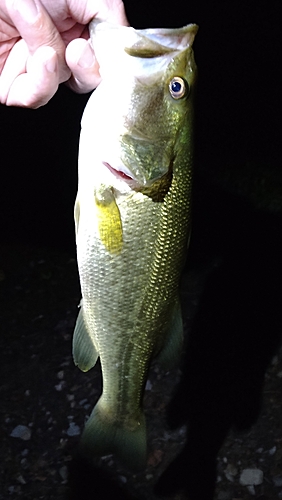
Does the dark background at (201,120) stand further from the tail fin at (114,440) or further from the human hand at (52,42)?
the human hand at (52,42)

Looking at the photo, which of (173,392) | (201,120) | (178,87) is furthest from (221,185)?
(178,87)

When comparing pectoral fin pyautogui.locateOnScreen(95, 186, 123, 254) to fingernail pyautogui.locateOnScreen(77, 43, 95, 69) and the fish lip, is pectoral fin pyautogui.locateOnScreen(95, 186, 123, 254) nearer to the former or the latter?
the fish lip

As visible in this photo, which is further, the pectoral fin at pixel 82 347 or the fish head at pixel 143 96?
the pectoral fin at pixel 82 347

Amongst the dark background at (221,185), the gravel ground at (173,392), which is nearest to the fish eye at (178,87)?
the gravel ground at (173,392)

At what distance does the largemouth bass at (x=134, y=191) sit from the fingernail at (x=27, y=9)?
139 millimetres

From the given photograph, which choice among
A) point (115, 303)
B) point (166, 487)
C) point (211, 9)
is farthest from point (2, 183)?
point (115, 303)

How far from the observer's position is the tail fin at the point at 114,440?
1.63 meters

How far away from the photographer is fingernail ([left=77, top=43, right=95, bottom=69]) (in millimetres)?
1215

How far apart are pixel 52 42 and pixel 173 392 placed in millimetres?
1907

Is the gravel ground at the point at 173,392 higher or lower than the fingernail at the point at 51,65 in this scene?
lower

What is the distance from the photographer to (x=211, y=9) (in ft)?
11.5

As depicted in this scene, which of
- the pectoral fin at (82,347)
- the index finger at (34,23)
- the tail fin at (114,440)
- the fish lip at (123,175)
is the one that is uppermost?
the index finger at (34,23)

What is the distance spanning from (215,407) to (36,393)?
0.88m

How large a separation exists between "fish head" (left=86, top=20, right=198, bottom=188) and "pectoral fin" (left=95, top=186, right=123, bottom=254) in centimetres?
6
